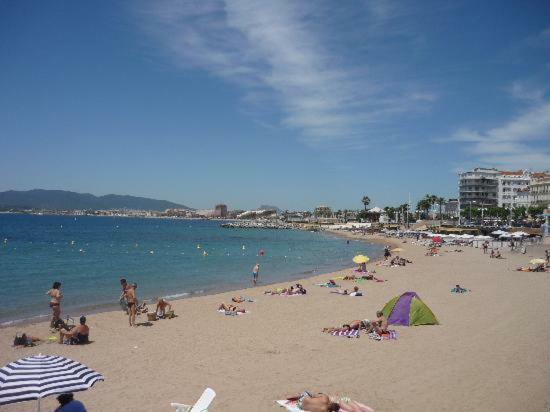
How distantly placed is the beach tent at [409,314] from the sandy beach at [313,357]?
351mm

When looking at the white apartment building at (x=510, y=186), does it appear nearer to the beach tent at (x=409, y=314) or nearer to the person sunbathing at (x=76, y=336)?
the beach tent at (x=409, y=314)

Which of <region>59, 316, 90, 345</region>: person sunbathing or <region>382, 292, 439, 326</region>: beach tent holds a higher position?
<region>382, 292, 439, 326</region>: beach tent

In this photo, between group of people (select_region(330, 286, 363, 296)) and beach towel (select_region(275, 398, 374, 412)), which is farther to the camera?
group of people (select_region(330, 286, 363, 296))

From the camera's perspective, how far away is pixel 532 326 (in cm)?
1333

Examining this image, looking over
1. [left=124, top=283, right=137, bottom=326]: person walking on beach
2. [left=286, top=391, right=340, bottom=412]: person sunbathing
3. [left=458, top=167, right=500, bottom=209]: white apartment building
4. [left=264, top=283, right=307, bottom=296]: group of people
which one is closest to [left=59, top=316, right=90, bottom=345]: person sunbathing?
[left=124, top=283, right=137, bottom=326]: person walking on beach

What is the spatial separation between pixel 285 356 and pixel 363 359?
1.83 meters

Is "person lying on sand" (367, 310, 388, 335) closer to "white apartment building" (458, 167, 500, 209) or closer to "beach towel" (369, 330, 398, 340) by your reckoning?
"beach towel" (369, 330, 398, 340)

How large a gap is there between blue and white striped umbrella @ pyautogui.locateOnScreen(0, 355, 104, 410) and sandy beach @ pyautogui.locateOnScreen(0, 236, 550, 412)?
2.20 metres

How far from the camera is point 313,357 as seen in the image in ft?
34.9

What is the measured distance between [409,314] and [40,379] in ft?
35.3

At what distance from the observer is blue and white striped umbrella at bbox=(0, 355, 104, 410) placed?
208 inches

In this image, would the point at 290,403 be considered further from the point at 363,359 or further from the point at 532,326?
the point at 532,326

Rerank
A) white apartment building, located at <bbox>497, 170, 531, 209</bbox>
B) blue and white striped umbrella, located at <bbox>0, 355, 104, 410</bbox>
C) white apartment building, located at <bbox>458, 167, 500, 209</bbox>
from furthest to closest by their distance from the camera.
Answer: white apartment building, located at <bbox>458, 167, 500, 209</bbox> → white apartment building, located at <bbox>497, 170, 531, 209</bbox> → blue and white striped umbrella, located at <bbox>0, 355, 104, 410</bbox>

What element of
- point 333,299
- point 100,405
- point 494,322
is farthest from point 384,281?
point 100,405
